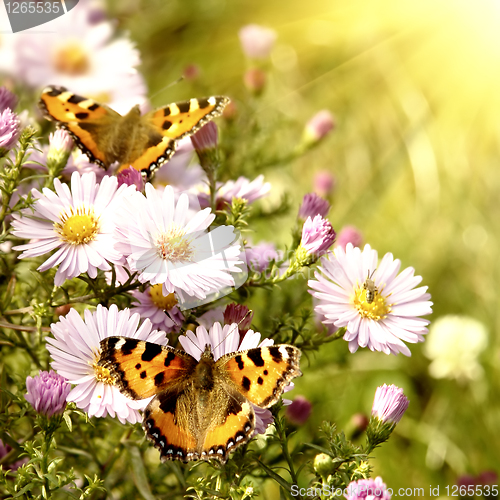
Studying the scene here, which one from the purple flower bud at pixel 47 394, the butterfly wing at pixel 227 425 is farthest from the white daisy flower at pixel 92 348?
the butterfly wing at pixel 227 425

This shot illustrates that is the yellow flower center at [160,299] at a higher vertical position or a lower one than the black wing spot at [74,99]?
lower

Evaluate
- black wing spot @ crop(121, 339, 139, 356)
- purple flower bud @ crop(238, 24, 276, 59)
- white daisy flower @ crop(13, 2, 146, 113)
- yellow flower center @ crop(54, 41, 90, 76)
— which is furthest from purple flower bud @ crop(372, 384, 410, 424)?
purple flower bud @ crop(238, 24, 276, 59)

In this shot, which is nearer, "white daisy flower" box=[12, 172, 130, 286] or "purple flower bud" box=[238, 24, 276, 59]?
"white daisy flower" box=[12, 172, 130, 286]

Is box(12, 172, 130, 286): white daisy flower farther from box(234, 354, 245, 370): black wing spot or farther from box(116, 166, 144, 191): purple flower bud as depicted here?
box(234, 354, 245, 370): black wing spot

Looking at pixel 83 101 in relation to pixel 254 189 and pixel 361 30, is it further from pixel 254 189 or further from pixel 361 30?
pixel 361 30

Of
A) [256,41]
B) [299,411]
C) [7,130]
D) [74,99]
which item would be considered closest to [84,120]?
[74,99]

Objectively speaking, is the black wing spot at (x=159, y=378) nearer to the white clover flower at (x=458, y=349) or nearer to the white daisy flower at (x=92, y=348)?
the white daisy flower at (x=92, y=348)
